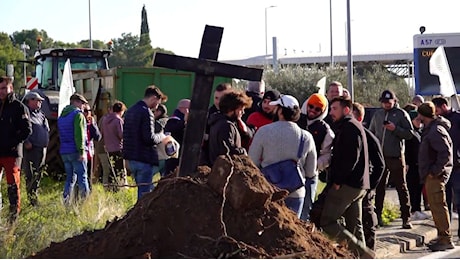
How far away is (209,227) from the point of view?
593cm

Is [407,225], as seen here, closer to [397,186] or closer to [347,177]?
[397,186]

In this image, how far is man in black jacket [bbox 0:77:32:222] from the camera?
991 cm

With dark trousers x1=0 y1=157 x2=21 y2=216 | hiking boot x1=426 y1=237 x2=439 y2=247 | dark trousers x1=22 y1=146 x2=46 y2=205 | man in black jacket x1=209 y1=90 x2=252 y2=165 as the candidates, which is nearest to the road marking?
hiking boot x1=426 y1=237 x2=439 y2=247

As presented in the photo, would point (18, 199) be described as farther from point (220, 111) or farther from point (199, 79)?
point (199, 79)

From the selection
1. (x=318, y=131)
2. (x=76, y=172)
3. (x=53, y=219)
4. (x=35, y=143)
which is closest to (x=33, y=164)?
(x=35, y=143)

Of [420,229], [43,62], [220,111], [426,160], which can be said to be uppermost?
[43,62]

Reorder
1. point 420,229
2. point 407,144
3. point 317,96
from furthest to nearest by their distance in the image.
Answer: point 407,144 < point 420,229 < point 317,96

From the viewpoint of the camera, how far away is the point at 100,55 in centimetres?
1958

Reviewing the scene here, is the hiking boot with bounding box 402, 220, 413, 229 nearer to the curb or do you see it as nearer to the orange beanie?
the curb

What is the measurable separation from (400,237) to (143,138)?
356 cm

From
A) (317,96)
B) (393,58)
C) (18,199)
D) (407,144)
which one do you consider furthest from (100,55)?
(393,58)

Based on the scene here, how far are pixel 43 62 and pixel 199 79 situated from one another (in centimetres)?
1279

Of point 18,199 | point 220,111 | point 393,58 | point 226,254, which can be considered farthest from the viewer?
point 393,58

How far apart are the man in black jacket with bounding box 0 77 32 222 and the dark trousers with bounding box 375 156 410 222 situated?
489cm
